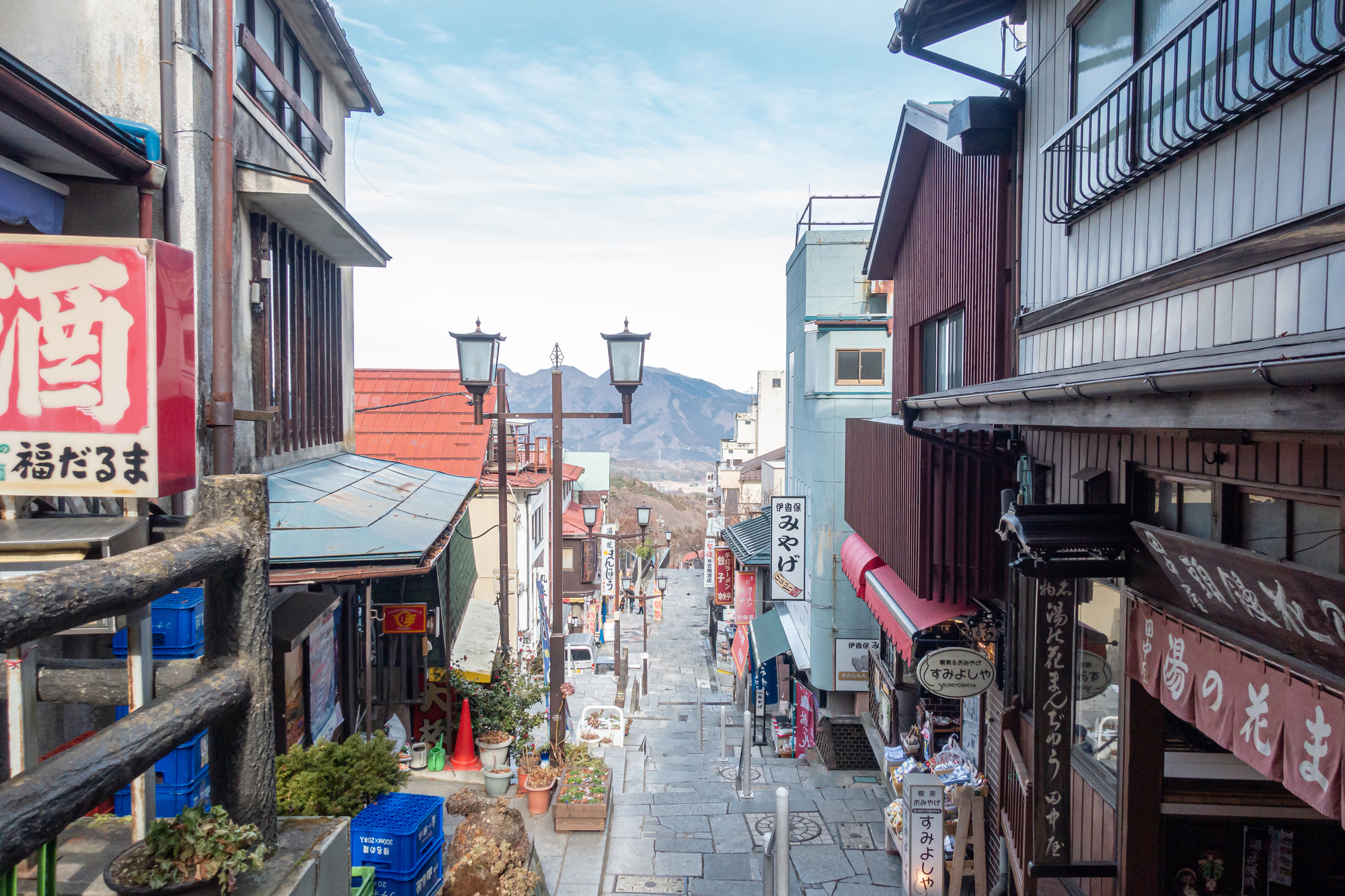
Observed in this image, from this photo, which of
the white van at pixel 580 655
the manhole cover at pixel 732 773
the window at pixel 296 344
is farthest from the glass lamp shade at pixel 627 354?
the white van at pixel 580 655

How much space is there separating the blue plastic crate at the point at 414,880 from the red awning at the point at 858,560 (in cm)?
794

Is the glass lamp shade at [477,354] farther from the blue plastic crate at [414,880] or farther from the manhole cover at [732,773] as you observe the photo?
the manhole cover at [732,773]

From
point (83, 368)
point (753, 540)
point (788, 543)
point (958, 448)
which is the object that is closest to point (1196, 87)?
point (958, 448)

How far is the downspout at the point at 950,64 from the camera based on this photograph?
857 cm

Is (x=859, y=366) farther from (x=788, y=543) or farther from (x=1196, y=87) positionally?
(x=1196, y=87)

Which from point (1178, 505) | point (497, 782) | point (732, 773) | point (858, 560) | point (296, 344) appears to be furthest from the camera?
point (732, 773)

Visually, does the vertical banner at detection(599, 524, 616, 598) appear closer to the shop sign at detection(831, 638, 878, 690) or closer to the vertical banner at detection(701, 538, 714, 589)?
the vertical banner at detection(701, 538, 714, 589)

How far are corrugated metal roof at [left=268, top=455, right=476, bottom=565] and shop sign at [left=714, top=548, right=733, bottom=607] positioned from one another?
1897cm

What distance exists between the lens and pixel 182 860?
9.93ft

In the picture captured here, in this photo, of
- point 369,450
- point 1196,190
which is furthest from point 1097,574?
point 369,450

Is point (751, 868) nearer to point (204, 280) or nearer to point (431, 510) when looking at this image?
point (431, 510)

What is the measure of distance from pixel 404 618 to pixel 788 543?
1101cm

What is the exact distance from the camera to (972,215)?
1002cm

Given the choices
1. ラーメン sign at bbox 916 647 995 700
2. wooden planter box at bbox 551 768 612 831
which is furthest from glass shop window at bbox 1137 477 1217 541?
wooden planter box at bbox 551 768 612 831
